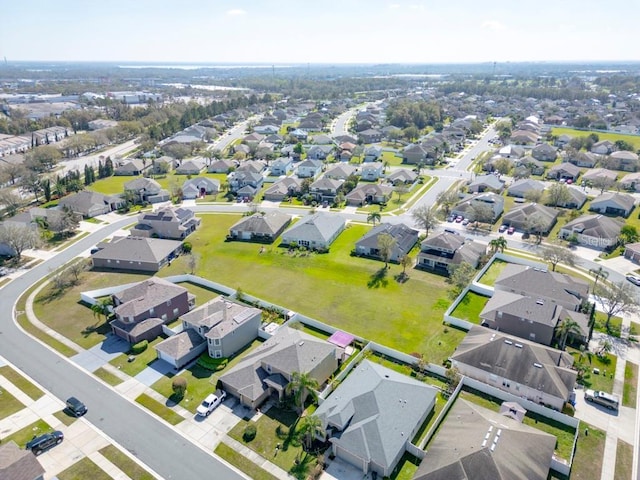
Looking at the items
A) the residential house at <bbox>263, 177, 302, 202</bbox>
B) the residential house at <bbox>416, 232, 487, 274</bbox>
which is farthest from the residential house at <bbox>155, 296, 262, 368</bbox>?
the residential house at <bbox>263, 177, 302, 202</bbox>

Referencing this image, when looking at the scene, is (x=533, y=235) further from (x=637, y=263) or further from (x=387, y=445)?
(x=387, y=445)

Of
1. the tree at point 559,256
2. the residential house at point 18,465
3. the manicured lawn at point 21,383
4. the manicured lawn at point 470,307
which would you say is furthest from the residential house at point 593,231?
the manicured lawn at point 21,383

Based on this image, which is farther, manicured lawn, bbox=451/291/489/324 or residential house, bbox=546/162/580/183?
residential house, bbox=546/162/580/183

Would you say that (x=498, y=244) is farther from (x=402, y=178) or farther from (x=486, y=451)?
(x=402, y=178)

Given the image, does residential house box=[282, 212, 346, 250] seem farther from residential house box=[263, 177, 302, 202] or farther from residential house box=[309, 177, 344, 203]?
residential house box=[263, 177, 302, 202]

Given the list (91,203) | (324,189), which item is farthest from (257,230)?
(91,203)

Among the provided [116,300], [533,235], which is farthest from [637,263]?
[116,300]
